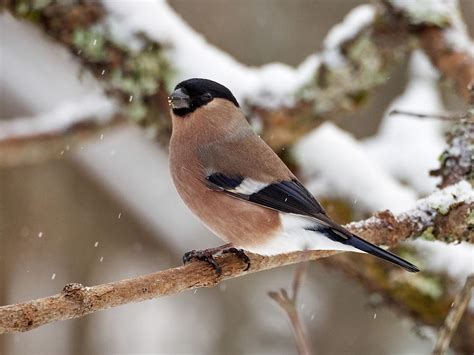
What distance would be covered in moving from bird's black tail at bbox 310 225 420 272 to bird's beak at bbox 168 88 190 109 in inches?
29.5

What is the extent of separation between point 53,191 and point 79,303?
15.1 feet

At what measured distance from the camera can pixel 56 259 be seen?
6.18 metres

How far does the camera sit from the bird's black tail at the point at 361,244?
212 centimetres

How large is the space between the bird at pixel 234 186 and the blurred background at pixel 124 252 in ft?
10.4

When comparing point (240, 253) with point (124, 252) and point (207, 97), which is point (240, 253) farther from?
point (124, 252)

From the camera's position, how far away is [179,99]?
8.79 ft

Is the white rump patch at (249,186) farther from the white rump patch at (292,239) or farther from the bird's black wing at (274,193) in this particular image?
the white rump patch at (292,239)

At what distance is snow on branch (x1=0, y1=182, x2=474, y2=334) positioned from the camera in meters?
1.83

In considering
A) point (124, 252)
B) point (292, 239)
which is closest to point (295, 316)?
point (292, 239)

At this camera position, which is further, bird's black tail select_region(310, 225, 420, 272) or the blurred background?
the blurred background

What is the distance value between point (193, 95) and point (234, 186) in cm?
42

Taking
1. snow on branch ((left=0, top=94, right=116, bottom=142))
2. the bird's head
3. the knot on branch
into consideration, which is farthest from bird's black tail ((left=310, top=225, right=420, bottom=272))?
snow on branch ((left=0, top=94, right=116, bottom=142))

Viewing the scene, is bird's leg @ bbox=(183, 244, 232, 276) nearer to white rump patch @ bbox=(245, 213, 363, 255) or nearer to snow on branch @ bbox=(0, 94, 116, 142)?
white rump patch @ bbox=(245, 213, 363, 255)

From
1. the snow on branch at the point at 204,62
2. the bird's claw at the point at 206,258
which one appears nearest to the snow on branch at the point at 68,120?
the snow on branch at the point at 204,62
